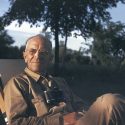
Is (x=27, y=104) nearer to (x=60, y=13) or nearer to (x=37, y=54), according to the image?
(x=37, y=54)

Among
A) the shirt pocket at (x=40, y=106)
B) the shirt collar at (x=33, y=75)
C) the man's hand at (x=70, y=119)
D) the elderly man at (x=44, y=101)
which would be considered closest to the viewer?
the elderly man at (x=44, y=101)

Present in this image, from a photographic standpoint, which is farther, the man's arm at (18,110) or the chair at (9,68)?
the chair at (9,68)

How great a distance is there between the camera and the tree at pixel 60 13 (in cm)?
2969

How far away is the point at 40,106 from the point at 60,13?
25152 millimetres

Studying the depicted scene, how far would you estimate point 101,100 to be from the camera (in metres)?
4.31

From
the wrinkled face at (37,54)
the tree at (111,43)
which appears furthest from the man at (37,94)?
the tree at (111,43)

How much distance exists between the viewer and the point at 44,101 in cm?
503

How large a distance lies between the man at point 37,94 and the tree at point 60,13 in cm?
2355

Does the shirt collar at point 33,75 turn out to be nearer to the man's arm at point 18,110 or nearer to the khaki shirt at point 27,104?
the khaki shirt at point 27,104

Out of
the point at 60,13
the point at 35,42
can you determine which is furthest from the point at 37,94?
the point at 60,13

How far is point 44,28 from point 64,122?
26.4 meters

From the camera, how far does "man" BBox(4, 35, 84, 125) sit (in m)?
4.83

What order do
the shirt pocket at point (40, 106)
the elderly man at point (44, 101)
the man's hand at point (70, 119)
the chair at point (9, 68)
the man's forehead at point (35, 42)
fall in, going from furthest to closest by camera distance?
the chair at point (9, 68)
the man's forehead at point (35, 42)
the shirt pocket at point (40, 106)
the man's hand at point (70, 119)
the elderly man at point (44, 101)

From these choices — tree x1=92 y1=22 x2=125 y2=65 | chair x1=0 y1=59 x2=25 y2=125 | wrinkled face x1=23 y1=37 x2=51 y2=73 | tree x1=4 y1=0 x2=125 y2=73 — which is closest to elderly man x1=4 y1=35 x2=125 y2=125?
wrinkled face x1=23 y1=37 x2=51 y2=73
